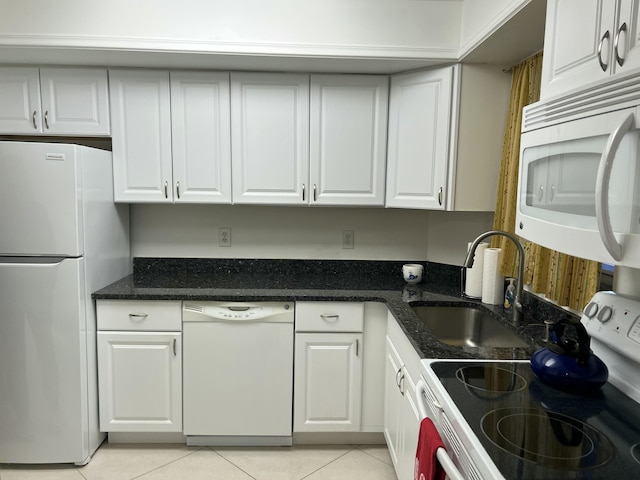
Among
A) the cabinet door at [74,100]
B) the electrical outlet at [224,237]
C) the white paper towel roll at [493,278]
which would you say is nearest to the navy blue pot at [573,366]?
the white paper towel roll at [493,278]

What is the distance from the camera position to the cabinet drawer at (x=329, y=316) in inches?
92.0

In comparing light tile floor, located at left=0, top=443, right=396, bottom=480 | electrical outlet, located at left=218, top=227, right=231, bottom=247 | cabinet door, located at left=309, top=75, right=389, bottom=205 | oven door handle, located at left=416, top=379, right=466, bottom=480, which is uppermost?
cabinet door, located at left=309, top=75, right=389, bottom=205

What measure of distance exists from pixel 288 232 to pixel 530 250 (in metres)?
1.47

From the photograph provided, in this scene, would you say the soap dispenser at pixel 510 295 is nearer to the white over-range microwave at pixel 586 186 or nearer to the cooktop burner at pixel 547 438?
the white over-range microwave at pixel 586 186

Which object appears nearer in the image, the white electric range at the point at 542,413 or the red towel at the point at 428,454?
the white electric range at the point at 542,413

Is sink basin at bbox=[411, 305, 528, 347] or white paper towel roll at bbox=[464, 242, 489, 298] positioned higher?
white paper towel roll at bbox=[464, 242, 489, 298]

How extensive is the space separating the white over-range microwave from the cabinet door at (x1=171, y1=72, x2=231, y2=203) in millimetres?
1688

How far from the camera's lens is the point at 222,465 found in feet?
7.59

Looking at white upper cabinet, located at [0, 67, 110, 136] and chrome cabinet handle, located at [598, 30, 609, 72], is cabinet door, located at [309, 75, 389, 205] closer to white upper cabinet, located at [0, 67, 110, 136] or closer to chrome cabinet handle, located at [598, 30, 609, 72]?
white upper cabinet, located at [0, 67, 110, 136]

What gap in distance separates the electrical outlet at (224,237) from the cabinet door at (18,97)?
119 centimetres

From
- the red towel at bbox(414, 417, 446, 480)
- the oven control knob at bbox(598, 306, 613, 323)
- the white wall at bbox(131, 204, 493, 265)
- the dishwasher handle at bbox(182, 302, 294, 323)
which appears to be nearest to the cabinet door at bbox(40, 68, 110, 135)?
the white wall at bbox(131, 204, 493, 265)

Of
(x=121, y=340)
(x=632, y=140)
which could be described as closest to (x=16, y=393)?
(x=121, y=340)

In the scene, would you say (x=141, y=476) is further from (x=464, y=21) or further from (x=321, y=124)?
(x=464, y=21)

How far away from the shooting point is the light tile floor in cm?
222
